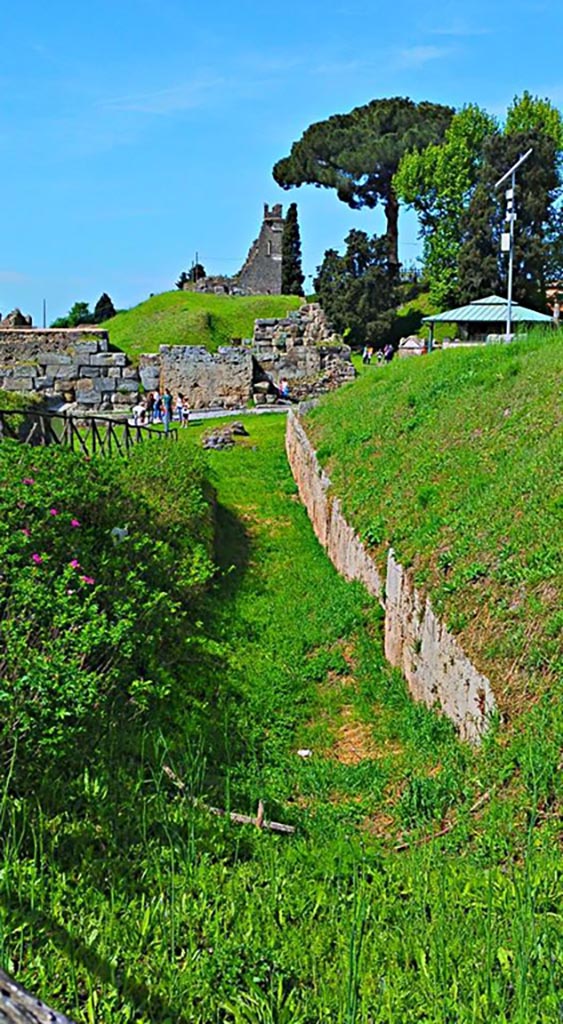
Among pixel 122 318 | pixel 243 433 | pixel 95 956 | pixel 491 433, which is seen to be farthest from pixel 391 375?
pixel 122 318

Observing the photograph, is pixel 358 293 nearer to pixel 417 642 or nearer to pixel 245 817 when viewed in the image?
pixel 417 642

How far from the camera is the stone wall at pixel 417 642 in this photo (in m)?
4.84

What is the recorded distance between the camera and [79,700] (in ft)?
12.9

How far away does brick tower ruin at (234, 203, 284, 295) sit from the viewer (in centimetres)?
4112

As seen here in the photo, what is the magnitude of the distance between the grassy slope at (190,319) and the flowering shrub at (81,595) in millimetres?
19439

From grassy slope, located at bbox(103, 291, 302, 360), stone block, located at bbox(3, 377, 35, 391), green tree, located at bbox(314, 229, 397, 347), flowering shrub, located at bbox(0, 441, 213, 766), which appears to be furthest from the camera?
green tree, located at bbox(314, 229, 397, 347)

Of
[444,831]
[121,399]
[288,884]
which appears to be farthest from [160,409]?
[288,884]

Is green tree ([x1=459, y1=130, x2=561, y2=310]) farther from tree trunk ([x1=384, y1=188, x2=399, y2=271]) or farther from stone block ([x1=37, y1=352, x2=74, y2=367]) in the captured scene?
stone block ([x1=37, y1=352, x2=74, y2=367])

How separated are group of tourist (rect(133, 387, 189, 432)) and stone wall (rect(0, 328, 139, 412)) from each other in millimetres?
596

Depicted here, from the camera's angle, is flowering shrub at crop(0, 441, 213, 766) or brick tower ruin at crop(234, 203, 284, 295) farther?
brick tower ruin at crop(234, 203, 284, 295)

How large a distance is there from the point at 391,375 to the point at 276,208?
3063cm

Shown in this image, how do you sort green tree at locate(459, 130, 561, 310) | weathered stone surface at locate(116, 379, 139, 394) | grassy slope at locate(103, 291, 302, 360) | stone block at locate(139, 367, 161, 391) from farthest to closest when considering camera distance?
green tree at locate(459, 130, 561, 310) < grassy slope at locate(103, 291, 302, 360) < stone block at locate(139, 367, 161, 391) < weathered stone surface at locate(116, 379, 139, 394)

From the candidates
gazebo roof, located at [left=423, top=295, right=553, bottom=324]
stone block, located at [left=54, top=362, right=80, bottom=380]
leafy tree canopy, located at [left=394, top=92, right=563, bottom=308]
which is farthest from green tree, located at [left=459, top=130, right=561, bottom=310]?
stone block, located at [left=54, top=362, right=80, bottom=380]

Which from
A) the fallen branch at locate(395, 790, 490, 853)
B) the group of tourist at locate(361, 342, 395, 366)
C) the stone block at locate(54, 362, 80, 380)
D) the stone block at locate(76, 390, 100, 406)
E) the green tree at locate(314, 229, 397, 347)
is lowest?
the fallen branch at locate(395, 790, 490, 853)
